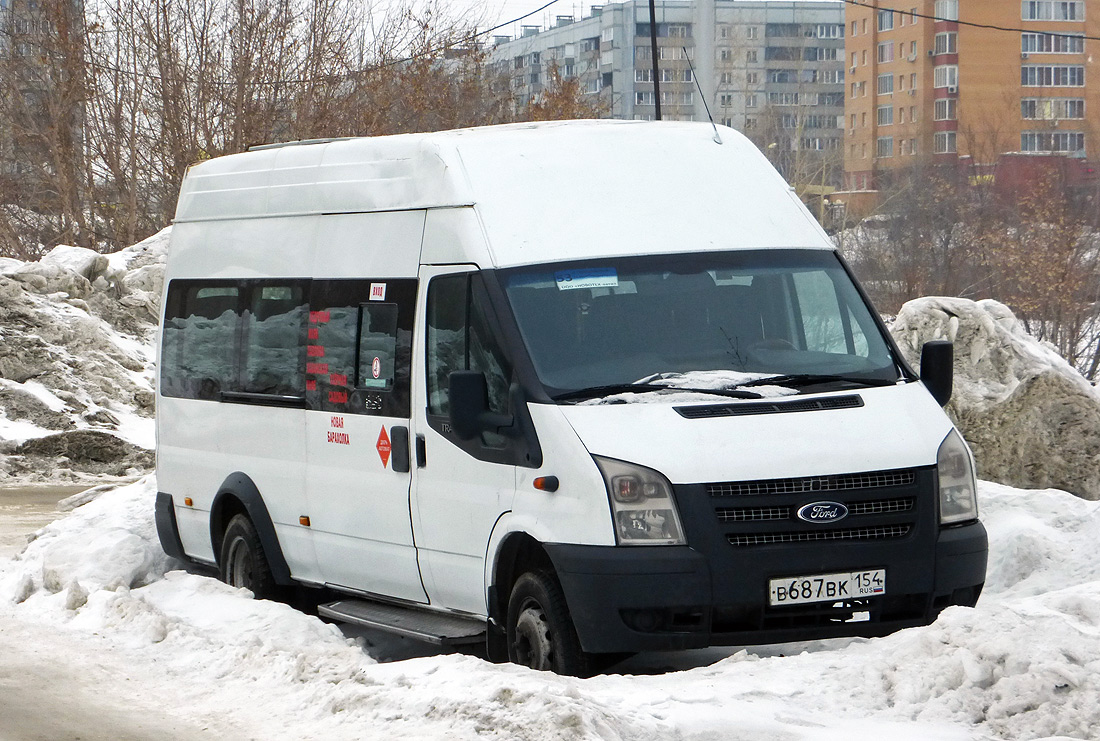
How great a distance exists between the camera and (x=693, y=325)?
6.64 metres

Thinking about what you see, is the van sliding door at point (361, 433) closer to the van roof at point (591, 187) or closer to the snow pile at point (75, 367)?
the van roof at point (591, 187)

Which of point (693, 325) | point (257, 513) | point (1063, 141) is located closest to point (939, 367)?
point (693, 325)

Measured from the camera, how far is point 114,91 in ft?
100

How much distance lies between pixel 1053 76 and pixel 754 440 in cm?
9289

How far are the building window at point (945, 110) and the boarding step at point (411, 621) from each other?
292 feet

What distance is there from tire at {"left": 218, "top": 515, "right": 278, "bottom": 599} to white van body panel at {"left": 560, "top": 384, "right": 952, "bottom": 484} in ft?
9.89

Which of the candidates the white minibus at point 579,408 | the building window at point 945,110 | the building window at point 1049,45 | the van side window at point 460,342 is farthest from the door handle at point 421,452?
the building window at point 1049,45

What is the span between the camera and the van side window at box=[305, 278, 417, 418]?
23.8ft

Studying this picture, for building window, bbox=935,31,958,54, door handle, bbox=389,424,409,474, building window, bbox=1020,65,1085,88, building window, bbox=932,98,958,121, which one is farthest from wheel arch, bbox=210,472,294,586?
building window, bbox=1020,65,1085,88

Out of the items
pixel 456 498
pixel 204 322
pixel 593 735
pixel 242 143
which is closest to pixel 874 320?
pixel 456 498

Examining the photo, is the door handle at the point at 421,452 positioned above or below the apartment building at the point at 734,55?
below

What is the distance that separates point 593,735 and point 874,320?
2.72 meters

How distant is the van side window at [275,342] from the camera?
8.19m

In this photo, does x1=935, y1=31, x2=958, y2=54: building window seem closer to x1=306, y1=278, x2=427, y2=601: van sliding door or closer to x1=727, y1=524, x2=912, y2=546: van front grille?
x1=306, y1=278, x2=427, y2=601: van sliding door
